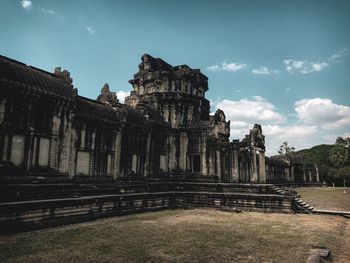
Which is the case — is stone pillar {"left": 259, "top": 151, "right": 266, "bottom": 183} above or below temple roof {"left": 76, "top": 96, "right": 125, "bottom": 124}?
below

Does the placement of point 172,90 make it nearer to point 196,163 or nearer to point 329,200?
point 196,163

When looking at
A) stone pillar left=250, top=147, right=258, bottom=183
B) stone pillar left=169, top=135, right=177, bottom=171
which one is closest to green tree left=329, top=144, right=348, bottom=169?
stone pillar left=250, top=147, right=258, bottom=183

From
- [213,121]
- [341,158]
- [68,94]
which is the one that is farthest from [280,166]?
[68,94]

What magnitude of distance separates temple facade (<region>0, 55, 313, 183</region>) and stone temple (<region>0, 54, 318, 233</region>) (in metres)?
0.05

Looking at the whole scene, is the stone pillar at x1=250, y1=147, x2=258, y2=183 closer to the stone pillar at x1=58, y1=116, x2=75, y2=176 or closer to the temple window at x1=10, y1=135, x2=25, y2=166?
the stone pillar at x1=58, y1=116, x2=75, y2=176

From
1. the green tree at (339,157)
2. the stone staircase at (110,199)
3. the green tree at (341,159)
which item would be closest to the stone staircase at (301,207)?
the stone staircase at (110,199)

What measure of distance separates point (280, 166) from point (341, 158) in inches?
1096

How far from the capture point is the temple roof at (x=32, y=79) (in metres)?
12.8

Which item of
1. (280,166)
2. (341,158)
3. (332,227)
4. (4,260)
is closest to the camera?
(4,260)

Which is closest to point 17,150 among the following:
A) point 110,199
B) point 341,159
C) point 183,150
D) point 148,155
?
point 110,199

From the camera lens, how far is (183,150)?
79.8 feet

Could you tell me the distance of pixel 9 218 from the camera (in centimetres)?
1023

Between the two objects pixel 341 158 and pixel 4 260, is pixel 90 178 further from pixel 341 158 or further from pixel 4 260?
pixel 341 158

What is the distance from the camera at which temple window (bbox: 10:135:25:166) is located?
500 inches
